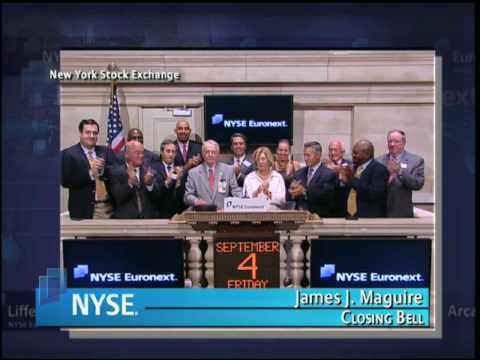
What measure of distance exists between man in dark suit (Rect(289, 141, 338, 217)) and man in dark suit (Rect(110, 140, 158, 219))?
1021 millimetres

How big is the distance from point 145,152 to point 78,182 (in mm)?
520

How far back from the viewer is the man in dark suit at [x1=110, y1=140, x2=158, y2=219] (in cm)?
444

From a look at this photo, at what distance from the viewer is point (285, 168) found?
4.43m

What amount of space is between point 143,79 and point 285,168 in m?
1.19

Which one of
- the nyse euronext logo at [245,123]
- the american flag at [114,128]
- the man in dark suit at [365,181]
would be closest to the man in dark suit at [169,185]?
the american flag at [114,128]

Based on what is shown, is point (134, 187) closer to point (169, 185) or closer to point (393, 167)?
point (169, 185)

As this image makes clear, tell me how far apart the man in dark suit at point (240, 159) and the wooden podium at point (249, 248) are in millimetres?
290

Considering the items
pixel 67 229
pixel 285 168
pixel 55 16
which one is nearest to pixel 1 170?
pixel 67 229

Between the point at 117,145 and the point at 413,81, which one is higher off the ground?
the point at 413,81

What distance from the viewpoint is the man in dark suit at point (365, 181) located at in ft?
14.5

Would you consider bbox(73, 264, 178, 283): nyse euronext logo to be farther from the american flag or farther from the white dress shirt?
the white dress shirt

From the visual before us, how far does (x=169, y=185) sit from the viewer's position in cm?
448

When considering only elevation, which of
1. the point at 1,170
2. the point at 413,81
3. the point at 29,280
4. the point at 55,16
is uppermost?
the point at 55,16

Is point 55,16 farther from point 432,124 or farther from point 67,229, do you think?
point 432,124
